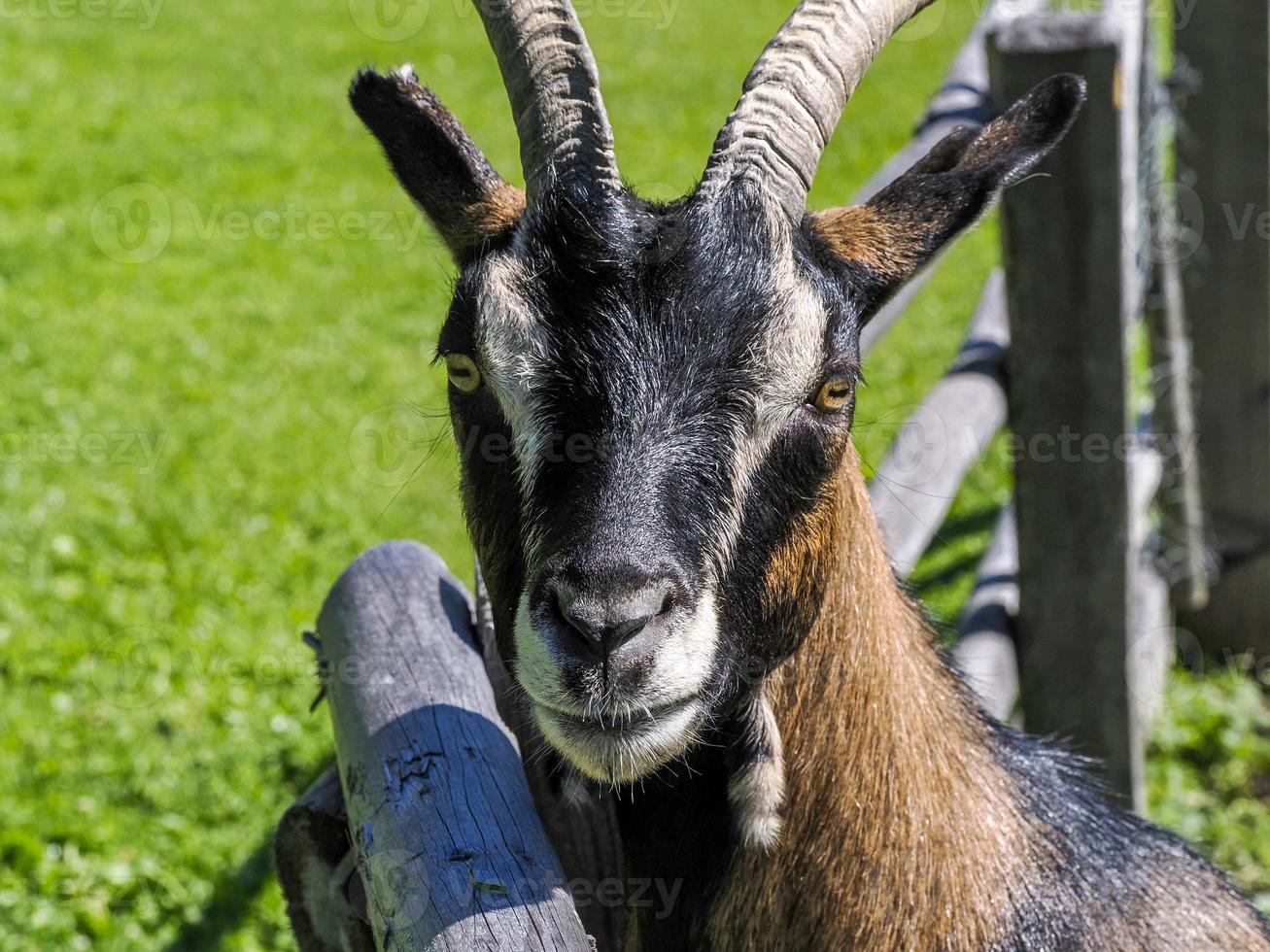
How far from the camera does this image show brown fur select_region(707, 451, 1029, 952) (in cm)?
269

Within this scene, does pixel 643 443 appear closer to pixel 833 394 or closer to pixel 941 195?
pixel 833 394

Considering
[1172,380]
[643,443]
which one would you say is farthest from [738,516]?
[1172,380]

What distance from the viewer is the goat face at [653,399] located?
2254mm

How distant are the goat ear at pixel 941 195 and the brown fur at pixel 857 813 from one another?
44cm

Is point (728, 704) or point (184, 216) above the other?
point (184, 216)

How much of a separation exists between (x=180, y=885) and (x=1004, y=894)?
3305mm

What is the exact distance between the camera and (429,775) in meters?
2.52

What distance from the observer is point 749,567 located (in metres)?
2.52

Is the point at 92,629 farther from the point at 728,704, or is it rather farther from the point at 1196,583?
the point at 1196,583

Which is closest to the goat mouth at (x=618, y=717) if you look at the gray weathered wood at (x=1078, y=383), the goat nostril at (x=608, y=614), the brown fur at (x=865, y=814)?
the goat nostril at (x=608, y=614)

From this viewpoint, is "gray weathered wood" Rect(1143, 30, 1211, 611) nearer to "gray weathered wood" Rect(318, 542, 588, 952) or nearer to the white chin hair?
"gray weathered wood" Rect(318, 542, 588, 952)

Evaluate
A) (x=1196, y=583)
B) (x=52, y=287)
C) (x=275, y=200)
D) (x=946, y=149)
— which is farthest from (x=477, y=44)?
(x=946, y=149)

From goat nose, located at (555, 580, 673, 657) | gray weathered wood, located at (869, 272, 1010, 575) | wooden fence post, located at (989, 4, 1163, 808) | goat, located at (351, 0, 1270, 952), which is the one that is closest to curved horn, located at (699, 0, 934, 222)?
goat, located at (351, 0, 1270, 952)

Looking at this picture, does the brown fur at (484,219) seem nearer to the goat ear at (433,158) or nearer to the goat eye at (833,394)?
the goat ear at (433,158)
